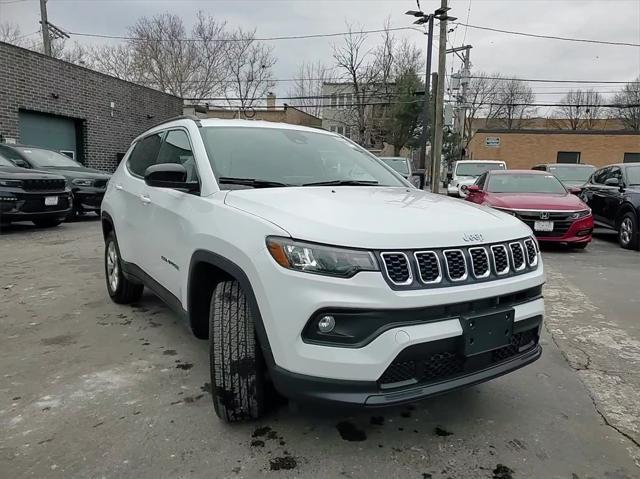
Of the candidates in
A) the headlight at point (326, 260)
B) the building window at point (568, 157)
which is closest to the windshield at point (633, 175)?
the headlight at point (326, 260)

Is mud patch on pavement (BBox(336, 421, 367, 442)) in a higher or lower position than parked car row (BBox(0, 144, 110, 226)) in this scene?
lower

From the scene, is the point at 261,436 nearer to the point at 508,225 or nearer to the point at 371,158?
the point at 508,225

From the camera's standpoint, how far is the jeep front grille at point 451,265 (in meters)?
2.07

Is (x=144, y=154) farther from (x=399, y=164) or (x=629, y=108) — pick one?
(x=629, y=108)

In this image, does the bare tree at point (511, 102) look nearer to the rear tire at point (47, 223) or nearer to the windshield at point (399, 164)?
the windshield at point (399, 164)

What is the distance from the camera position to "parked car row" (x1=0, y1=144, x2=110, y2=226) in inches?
336

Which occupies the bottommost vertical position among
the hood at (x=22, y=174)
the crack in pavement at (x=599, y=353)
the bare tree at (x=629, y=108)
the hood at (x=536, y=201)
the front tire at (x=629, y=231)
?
the crack in pavement at (x=599, y=353)

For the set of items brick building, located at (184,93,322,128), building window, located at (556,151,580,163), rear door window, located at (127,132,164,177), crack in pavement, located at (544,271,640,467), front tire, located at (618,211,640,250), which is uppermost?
brick building, located at (184,93,322,128)

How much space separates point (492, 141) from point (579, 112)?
31.4 metres

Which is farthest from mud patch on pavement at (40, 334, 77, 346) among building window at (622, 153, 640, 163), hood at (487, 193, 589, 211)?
building window at (622, 153, 640, 163)

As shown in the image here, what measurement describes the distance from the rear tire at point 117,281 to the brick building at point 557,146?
27.6 metres

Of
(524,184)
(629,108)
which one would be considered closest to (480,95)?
(629,108)

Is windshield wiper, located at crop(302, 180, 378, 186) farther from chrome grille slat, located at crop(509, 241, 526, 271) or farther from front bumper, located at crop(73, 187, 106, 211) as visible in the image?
front bumper, located at crop(73, 187, 106, 211)

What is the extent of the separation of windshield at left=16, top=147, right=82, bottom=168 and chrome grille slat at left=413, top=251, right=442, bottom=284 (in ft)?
33.1
